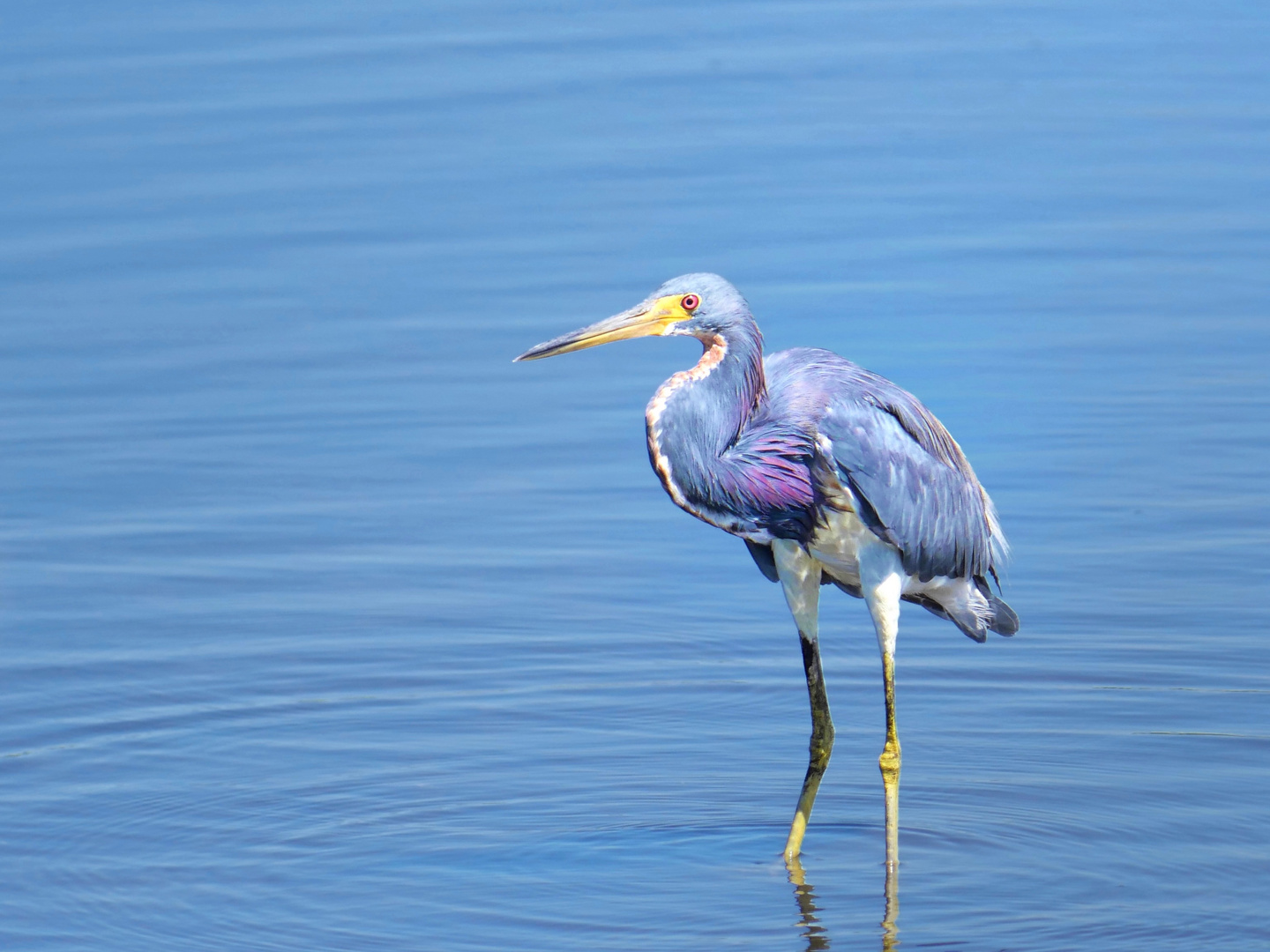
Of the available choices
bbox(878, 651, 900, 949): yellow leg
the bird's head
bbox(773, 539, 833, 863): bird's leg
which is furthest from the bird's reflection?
the bird's head

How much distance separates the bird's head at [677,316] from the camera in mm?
6762

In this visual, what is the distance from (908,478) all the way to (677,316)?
38.0 inches

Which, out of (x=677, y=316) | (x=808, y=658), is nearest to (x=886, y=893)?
(x=808, y=658)

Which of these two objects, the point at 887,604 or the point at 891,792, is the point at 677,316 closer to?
the point at 887,604

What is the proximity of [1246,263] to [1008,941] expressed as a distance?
8.11 meters

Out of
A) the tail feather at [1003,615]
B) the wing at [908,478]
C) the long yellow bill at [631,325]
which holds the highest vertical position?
the long yellow bill at [631,325]

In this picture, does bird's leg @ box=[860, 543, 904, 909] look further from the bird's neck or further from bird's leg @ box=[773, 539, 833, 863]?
the bird's neck

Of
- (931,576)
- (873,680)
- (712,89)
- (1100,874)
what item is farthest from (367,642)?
(712,89)

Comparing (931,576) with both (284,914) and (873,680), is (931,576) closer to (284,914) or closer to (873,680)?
(873,680)

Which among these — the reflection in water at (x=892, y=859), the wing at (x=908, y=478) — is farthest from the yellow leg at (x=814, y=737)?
the wing at (x=908, y=478)

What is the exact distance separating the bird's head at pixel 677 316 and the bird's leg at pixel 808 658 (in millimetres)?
865

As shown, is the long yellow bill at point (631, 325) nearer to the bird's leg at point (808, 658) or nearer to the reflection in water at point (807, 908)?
the bird's leg at point (808, 658)

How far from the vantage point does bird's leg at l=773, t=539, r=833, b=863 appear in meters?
7.34

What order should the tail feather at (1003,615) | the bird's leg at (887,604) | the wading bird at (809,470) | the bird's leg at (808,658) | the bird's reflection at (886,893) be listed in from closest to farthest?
the bird's reflection at (886,893)
the wading bird at (809,470)
the bird's leg at (887,604)
the bird's leg at (808,658)
the tail feather at (1003,615)
